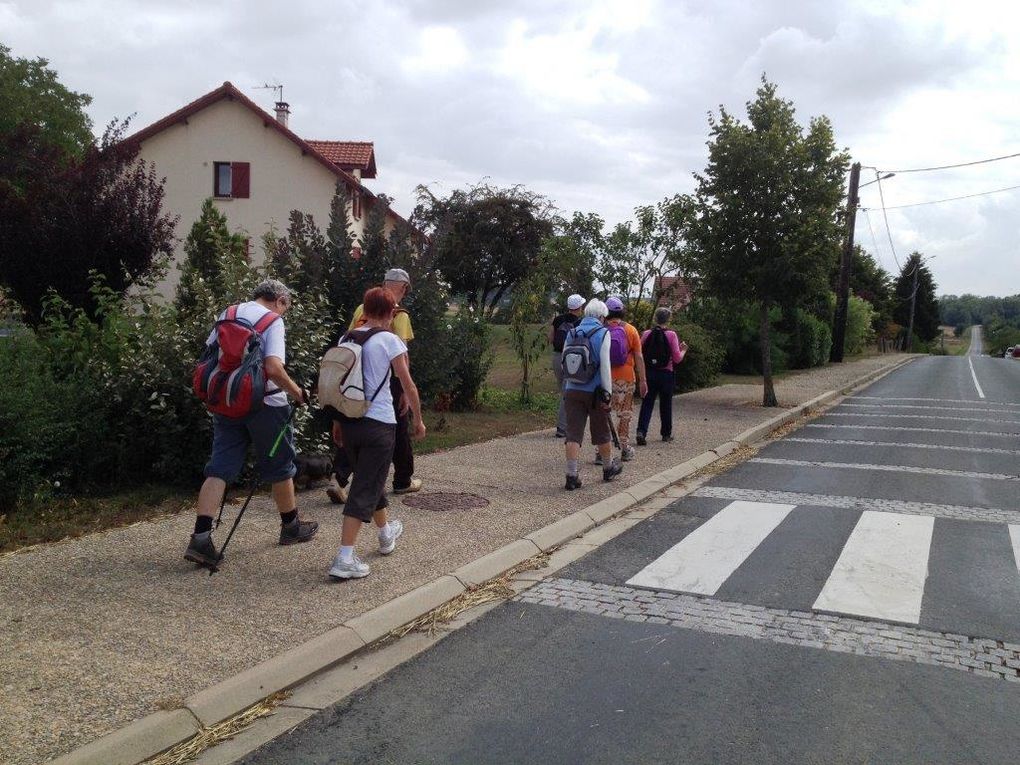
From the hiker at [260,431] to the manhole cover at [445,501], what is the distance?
5.83 ft

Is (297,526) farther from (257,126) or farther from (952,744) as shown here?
(257,126)

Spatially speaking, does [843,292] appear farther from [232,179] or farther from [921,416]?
[232,179]

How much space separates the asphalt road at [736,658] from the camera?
3512 mm

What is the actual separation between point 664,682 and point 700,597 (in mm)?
1298

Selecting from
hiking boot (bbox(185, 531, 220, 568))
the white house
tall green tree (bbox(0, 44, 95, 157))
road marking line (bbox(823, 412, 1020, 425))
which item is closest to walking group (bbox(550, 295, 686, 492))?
hiking boot (bbox(185, 531, 220, 568))

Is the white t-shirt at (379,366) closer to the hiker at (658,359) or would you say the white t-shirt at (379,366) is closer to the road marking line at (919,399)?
the hiker at (658,359)

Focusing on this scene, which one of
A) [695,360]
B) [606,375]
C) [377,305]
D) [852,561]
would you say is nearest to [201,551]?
[377,305]

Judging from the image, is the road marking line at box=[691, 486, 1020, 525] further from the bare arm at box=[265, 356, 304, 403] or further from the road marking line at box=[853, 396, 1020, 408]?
the road marking line at box=[853, 396, 1020, 408]

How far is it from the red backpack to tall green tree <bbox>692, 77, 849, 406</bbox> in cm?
1220

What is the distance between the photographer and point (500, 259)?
3769 cm

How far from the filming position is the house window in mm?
32938

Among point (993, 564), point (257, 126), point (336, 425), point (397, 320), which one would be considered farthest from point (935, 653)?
point (257, 126)

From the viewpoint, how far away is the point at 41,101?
42.7 m

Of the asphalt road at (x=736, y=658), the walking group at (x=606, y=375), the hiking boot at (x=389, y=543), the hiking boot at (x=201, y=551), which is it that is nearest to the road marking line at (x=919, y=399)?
the walking group at (x=606, y=375)
